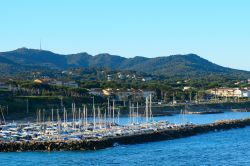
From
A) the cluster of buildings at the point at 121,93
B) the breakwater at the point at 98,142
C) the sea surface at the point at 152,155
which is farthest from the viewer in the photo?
the cluster of buildings at the point at 121,93

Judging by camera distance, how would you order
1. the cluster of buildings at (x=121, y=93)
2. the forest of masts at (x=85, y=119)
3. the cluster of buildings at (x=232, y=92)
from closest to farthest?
the forest of masts at (x=85, y=119) → the cluster of buildings at (x=121, y=93) → the cluster of buildings at (x=232, y=92)

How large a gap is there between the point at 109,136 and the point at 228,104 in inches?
2478

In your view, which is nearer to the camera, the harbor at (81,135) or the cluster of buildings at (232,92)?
the harbor at (81,135)

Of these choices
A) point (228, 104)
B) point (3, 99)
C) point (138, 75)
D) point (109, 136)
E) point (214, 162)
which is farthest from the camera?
point (138, 75)

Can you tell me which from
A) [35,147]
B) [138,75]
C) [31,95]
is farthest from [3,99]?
[138,75]

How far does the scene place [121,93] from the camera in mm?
107938

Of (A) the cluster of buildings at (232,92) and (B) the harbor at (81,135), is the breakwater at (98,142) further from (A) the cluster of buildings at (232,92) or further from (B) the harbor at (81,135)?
(A) the cluster of buildings at (232,92)

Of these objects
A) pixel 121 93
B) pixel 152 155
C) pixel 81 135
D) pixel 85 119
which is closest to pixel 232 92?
pixel 121 93

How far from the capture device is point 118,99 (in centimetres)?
10475

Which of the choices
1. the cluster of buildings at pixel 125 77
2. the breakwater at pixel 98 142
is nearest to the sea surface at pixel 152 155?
the breakwater at pixel 98 142

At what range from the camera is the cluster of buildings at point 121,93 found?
105750mm

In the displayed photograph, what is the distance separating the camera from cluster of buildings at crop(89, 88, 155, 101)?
347ft

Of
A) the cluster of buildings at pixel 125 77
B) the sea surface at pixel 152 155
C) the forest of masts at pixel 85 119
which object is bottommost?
the sea surface at pixel 152 155

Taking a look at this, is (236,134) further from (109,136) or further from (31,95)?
(31,95)
